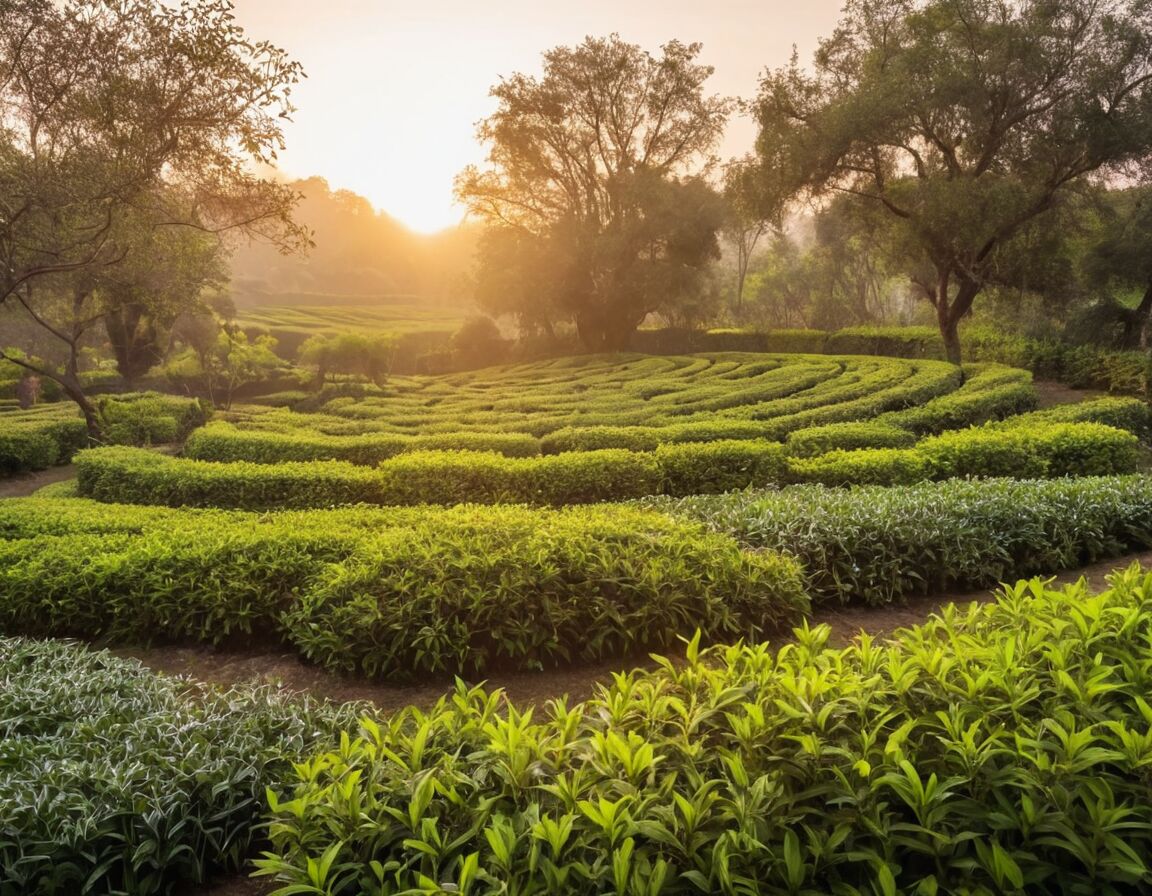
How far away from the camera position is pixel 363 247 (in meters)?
82.7

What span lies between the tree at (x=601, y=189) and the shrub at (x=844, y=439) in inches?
773

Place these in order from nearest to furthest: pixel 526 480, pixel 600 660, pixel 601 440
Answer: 1. pixel 600 660
2. pixel 526 480
3. pixel 601 440

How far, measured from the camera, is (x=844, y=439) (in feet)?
32.9

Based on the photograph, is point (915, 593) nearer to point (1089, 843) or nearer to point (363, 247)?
point (1089, 843)

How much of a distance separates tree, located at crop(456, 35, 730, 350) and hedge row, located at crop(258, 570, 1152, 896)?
27.1 m

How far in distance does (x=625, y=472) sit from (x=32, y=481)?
42.4 ft

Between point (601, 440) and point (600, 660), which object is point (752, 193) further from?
point (600, 660)

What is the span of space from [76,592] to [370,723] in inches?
169

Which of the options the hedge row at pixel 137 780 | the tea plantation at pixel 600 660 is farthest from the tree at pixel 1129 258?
the hedge row at pixel 137 780

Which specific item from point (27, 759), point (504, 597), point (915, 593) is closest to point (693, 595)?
point (504, 597)

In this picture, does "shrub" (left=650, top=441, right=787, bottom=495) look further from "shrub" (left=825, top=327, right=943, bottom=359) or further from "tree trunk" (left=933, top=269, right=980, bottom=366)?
"shrub" (left=825, top=327, right=943, bottom=359)

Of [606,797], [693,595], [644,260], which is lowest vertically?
[693,595]

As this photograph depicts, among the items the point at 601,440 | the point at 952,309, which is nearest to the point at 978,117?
the point at 952,309

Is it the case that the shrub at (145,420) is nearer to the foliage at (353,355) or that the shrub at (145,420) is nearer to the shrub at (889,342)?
the foliage at (353,355)
